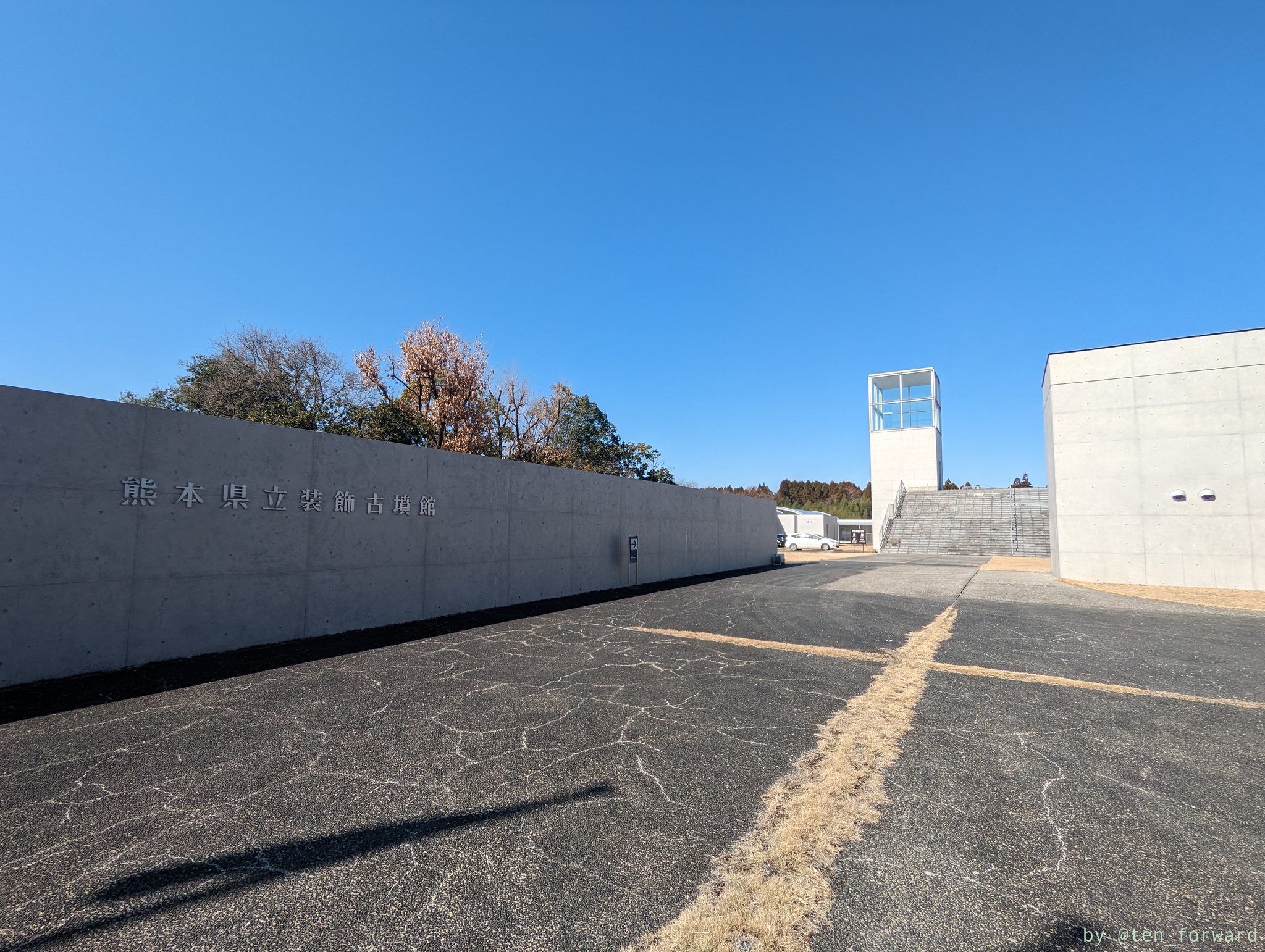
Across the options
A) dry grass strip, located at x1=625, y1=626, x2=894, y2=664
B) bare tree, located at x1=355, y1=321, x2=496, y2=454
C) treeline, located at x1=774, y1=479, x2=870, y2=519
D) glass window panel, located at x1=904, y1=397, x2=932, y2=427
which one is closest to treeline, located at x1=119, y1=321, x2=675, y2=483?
bare tree, located at x1=355, y1=321, x2=496, y2=454

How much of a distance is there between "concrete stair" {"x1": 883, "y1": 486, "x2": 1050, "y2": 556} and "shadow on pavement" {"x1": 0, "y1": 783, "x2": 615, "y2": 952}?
33.0 metres

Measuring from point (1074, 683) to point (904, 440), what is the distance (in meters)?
40.4

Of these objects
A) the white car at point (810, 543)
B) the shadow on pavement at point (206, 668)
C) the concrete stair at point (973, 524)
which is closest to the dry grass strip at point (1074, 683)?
the shadow on pavement at point (206, 668)

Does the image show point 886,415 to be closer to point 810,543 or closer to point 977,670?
point 810,543

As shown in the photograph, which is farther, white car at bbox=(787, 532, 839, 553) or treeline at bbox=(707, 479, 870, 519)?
treeline at bbox=(707, 479, 870, 519)

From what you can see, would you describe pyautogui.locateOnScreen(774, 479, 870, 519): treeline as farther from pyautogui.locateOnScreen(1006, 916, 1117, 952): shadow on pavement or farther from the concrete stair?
pyautogui.locateOnScreen(1006, 916, 1117, 952): shadow on pavement

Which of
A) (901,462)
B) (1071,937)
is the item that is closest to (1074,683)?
(1071,937)

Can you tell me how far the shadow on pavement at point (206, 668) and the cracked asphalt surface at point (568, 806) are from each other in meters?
0.10

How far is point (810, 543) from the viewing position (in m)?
40.1

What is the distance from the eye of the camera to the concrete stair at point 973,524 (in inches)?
1238

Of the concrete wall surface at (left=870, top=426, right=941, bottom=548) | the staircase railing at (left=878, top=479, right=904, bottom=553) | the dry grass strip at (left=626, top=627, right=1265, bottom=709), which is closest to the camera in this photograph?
the dry grass strip at (left=626, top=627, right=1265, bottom=709)

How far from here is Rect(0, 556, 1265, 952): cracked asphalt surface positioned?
242 cm

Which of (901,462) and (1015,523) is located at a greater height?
(901,462)

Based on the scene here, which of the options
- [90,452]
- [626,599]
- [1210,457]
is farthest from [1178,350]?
[90,452]
